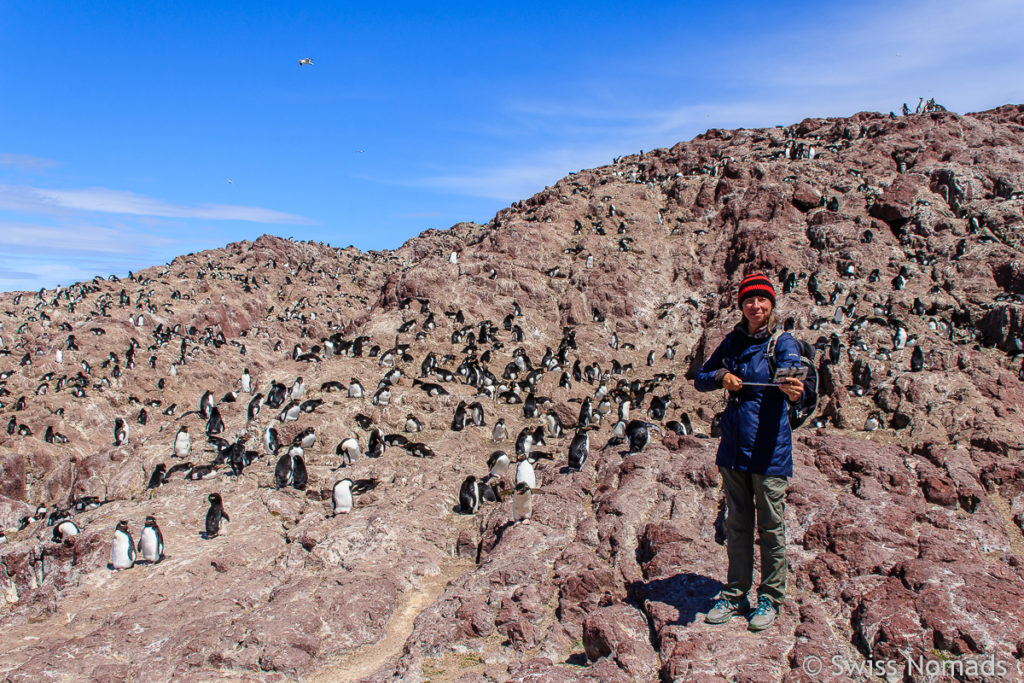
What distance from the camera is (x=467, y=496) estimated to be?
11.9 meters

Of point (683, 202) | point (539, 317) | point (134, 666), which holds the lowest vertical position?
point (134, 666)

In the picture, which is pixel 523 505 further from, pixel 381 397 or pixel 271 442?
pixel 381 397

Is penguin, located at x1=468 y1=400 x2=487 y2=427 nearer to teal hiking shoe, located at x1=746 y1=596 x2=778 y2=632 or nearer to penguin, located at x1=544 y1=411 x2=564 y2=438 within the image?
penguin, located at x1=544 y1=411 x2=564 y2=438

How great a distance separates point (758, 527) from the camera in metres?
5.34

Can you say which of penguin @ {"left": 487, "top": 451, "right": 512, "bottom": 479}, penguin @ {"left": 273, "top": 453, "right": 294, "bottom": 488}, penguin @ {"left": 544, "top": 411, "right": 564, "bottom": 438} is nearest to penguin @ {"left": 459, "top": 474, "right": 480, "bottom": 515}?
penguin @ {"left": 487, "top": 451, "right": 512, "bottom": 479}

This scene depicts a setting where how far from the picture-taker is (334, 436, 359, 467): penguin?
48.6 feet

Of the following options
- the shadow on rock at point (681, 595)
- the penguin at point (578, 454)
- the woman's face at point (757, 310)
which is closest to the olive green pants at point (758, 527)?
the shadow on rock at point (681, 595)

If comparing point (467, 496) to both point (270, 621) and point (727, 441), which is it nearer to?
point (270, 621)

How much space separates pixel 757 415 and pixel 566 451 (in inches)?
398

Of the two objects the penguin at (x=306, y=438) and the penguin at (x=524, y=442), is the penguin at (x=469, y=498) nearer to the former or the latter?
the penguin at (x=524, y=442)

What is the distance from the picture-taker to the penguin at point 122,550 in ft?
34.1

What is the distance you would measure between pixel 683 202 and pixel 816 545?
28.8 meters

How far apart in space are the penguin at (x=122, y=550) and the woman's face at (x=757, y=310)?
10843 mm

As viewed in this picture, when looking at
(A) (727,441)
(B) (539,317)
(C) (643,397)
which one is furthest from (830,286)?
(A) (727,441)
